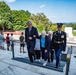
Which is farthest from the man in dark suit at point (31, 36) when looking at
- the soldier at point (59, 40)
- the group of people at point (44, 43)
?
the soldier at point (59, 40)

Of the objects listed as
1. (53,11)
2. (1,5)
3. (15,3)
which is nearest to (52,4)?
(53,11)

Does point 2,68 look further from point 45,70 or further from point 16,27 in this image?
point 16,27

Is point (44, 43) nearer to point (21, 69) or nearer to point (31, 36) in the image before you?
point (31, 36)

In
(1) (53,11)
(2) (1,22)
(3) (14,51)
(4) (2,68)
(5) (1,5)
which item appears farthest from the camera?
(1) (53,11)

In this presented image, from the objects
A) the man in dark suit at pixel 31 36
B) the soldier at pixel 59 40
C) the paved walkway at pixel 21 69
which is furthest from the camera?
the man in dark suit at pixel 31 36

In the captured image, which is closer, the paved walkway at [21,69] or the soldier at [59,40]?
the paved walkway at [21,69]

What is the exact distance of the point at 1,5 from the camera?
1038 inches

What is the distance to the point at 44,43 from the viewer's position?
4543 mm

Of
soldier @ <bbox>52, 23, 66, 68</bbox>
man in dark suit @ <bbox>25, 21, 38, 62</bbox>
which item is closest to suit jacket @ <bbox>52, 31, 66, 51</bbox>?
soldier @ <bbox>52, 23, 66, 68</bbox>

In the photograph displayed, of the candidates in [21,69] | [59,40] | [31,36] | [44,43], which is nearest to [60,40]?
[59,40]

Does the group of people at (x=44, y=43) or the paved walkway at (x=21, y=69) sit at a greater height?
the group of people at (x=44, y=43)

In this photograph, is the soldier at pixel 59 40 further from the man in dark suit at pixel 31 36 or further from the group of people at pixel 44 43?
the man in dark suit at pixel 31 36

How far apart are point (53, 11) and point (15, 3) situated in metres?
21.7

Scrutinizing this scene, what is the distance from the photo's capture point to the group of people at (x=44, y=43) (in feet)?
14.0
